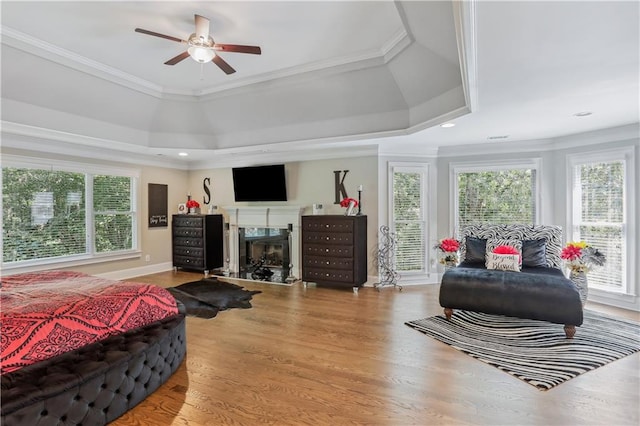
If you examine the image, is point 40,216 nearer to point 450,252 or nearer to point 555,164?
point 450,252

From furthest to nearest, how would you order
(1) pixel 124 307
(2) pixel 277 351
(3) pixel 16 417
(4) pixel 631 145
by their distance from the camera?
(4) pixel 631 145 → (2) pixel 277 351 → (1) pixel 124 307 → (3) pixel 16 417

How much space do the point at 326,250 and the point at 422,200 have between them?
6.73 ft

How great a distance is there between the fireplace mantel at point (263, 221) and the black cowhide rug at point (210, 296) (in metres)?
0.99

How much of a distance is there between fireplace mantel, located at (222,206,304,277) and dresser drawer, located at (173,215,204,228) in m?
0.60

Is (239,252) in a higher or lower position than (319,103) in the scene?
lower

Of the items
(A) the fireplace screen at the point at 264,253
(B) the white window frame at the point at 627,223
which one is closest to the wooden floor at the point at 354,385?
(B) the white window frame at the point at 627,223

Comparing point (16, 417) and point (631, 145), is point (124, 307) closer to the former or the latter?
point (16, 417)

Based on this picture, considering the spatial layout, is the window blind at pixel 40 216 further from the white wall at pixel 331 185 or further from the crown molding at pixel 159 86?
the white wall at pixel 331 185

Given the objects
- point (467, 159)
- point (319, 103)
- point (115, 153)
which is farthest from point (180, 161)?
point (467, 159)

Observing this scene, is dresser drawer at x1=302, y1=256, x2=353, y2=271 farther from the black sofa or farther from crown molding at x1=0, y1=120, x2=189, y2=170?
crown molding at x1=0, y1=120, x2=189, y2=170

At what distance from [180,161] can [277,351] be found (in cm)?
567

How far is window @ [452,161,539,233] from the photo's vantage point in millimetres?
5527

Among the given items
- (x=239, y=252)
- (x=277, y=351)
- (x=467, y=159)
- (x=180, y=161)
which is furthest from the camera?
(x=180, y=161)

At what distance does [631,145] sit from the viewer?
14.5 feet
